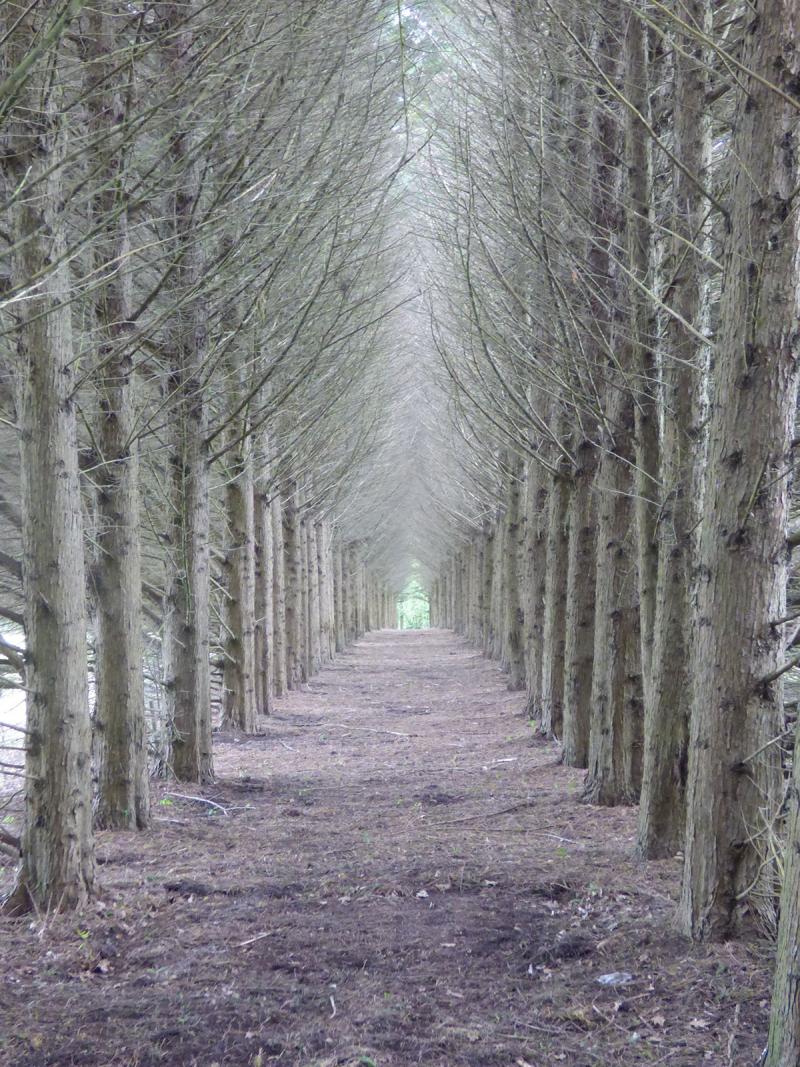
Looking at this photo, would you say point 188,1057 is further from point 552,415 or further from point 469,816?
point 552,415

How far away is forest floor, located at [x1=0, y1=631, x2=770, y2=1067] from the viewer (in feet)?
11.4

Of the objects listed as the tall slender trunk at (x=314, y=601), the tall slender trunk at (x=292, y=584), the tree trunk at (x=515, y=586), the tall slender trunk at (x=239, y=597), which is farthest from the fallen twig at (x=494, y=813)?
the tall slender trunk at (x=314, y=601)

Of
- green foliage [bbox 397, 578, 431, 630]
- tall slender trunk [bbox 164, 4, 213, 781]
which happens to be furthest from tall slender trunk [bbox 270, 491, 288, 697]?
green foliage [bbox 397, 578, 431, 630]

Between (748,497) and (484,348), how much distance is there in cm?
387

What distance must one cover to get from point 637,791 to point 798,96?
4.96 m

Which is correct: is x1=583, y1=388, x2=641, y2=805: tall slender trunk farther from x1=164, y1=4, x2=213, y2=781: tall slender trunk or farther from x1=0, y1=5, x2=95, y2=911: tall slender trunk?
x1=0, y1=5, x2=95, y2=911: tall slender trunk

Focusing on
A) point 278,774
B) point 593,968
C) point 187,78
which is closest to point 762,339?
point 593,968

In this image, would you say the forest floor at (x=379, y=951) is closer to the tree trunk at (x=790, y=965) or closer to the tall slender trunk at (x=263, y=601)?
the tree trunk at (x=790, y=965)

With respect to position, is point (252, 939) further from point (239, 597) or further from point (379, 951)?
point (239, 597)

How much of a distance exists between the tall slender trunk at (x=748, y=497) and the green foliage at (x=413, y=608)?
3199 inches

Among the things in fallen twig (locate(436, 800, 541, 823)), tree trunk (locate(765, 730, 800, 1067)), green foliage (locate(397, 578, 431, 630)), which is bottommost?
green foliage (locate(397, 578, 431, 630))

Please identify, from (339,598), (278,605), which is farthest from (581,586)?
(339,598)

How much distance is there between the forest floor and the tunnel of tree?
0.40m

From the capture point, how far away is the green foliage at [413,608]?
90.2 m
